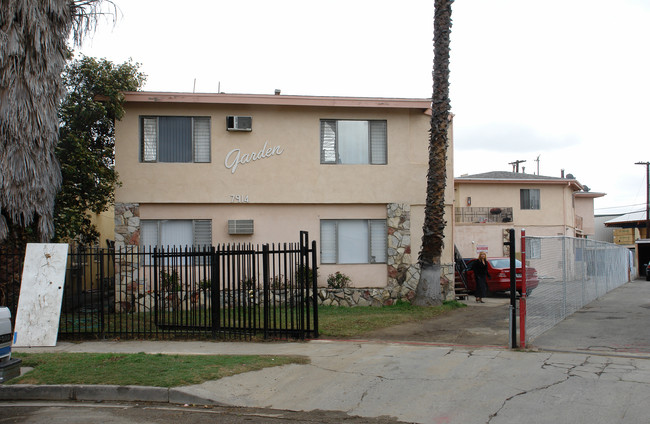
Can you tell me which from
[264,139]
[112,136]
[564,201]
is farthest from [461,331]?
[564,201]

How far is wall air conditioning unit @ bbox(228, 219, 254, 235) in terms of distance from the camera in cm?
1677

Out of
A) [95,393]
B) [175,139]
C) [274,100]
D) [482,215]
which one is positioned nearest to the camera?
[95,393]

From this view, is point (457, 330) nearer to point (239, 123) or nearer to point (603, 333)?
point (603, 333)

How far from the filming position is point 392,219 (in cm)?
1731

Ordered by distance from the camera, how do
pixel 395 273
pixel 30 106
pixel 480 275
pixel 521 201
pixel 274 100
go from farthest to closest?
1. pixel 521 201
2. pixel 480 275
3. pixel 395 273
4. pixel 274 100
5. pixel 30 106

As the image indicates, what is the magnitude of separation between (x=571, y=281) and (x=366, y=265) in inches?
220

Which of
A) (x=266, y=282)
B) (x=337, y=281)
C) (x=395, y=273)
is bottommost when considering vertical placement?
(x=337, y=281)

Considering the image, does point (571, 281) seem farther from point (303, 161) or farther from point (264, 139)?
point (264, 139)

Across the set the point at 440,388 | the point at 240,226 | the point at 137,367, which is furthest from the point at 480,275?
the point at 137,367

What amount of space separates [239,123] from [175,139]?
1905mm

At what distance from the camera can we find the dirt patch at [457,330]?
11.3 meters

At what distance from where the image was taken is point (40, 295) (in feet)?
36.5

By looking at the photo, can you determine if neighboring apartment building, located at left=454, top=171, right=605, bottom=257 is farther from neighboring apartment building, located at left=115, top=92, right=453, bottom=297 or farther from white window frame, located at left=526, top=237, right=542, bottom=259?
white window frame, located at left=526, top=237, right=542, bottom=259

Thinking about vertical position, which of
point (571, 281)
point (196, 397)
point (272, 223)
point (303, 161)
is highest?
point (303, 161)
